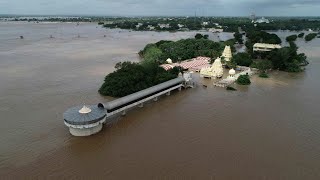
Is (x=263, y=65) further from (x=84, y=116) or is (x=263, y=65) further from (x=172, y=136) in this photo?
(x=84, y=116)

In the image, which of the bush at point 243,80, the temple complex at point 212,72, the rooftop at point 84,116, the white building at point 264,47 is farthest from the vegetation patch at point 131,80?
the white building at point 264,47

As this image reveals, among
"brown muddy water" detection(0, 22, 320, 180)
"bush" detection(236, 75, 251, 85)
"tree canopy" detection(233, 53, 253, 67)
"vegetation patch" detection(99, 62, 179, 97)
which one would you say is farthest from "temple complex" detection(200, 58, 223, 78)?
"tree canopy" detection(233, 53, 253, 67)

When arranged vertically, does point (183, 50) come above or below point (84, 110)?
above

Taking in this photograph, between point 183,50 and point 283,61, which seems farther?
point 183,50

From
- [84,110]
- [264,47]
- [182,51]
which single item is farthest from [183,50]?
[84,110]

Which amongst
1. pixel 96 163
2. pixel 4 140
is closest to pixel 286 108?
pixel 96 163

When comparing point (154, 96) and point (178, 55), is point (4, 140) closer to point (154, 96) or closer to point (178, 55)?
point (154, 96)

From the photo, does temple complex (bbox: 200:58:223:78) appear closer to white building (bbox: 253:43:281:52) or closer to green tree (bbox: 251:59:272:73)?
green tree (bbox: 251:59:272:73)

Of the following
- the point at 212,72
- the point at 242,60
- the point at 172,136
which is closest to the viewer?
the point at 172,136
